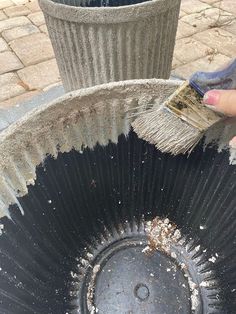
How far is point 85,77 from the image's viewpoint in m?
1.61

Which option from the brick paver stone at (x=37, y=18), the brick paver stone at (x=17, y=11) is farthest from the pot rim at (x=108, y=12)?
the brick paver stone at (x=17, y=11)

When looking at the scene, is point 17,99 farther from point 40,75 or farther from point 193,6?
point 193,6

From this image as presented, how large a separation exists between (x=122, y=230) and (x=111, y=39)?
75cm

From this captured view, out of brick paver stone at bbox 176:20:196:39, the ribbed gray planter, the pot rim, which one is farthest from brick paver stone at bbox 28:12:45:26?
the pot rim

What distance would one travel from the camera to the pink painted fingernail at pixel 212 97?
3.14 feet

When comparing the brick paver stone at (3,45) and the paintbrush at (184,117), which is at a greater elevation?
the paintbrush at (184,117)

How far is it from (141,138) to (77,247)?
49cm

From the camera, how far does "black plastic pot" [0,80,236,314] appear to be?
122 centimetres

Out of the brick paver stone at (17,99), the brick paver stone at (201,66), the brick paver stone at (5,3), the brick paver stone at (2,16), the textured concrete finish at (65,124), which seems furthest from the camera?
the brick paver stone at (5,3)

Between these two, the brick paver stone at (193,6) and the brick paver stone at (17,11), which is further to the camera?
the brick paver stone at (17,11)

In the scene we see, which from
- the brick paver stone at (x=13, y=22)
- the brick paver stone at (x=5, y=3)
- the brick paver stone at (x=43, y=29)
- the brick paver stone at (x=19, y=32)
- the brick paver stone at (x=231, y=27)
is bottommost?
the brick paver stone at (x=5, y=3)

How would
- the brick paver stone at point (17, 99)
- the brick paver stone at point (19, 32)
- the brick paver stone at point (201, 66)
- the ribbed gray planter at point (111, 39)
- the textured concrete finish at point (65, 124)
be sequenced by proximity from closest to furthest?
the textured concrete finish at point (65, 124), the ribbed gray planter at point (111, 39), the brick paver stone at point (17, 99), the brick paver stone at point (201, 66), the brick paver stone at point (19, 32)

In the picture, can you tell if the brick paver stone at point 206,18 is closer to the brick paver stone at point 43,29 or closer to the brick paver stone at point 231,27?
the brick paver stone at point 231,27

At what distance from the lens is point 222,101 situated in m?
0.94
